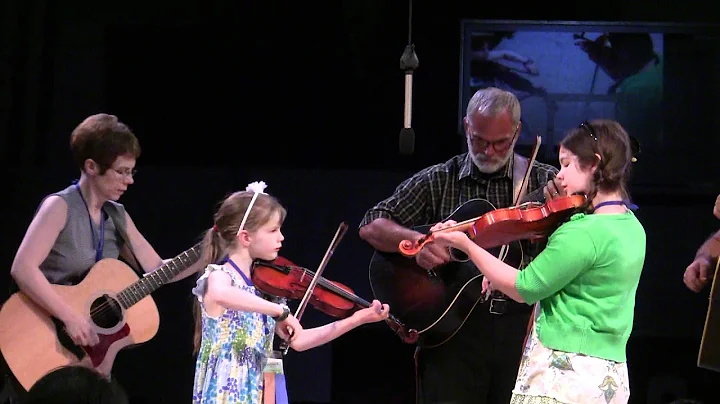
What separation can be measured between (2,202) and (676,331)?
3233 millimetres

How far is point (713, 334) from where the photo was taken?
9.27 ft

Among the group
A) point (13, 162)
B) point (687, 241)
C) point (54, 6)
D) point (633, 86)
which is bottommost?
point (687, 241)

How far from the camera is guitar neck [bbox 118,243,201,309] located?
3434mm

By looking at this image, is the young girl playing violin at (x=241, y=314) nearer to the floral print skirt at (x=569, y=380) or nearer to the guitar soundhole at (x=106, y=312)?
the guitar soundhole at (x=106, y=312)

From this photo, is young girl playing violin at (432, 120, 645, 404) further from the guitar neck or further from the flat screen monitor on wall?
the flat screen monitor on wall

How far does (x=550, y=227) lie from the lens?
8.04 ft

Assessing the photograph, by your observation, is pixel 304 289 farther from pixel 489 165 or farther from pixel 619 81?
pixel 619 81

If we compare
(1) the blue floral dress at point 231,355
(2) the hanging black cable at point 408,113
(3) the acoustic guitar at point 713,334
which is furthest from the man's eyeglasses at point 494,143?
(1) the blue floral dress at point 231,355

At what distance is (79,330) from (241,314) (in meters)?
0.72

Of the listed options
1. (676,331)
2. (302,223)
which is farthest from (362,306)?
(676,331)

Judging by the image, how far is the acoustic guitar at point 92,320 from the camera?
130 inches

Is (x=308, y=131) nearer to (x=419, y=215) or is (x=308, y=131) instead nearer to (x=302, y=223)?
(x=302, y=223)

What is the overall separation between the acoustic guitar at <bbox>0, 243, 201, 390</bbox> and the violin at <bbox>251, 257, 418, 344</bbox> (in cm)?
52

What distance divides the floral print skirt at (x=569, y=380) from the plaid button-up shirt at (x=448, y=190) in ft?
2.70
